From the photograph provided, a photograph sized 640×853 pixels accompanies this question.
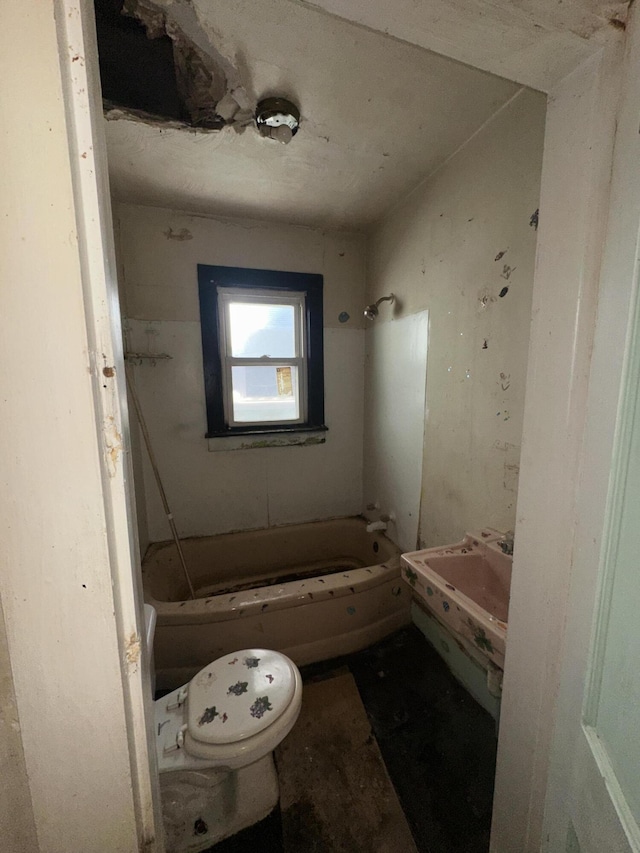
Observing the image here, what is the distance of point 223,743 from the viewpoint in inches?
35.3

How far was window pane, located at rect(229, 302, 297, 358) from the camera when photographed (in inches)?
84.1

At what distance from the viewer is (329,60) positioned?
0.98 metres

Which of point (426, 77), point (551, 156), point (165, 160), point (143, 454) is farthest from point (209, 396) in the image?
point (551, 156)

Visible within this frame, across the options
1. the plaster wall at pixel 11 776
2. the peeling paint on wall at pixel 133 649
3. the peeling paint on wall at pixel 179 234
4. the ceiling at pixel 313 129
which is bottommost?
the plaster wall at pixel 11 776

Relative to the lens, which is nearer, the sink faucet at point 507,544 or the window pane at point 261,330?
the sink faucet at point 507,544

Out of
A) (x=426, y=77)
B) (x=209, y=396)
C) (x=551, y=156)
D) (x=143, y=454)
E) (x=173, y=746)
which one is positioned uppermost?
(x=426, y=77)

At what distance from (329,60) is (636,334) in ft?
4.01

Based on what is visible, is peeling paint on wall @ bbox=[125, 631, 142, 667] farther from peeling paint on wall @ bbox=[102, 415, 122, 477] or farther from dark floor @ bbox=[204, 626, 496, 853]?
dark floor @ bbox=[204, 626, 496, 853]

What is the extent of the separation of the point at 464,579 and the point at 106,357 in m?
1.33

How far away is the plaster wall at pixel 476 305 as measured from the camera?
114 cm

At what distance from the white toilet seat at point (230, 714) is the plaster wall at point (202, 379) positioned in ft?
3.74

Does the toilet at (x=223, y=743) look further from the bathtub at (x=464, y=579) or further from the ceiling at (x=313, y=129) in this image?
the ceiling at (x=313, y=129)

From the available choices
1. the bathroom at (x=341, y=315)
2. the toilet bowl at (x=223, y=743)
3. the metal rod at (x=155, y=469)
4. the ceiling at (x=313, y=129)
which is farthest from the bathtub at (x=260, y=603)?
the ceiling at (x=313, y=129)

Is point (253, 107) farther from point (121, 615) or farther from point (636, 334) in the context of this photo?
point (121, 615)
